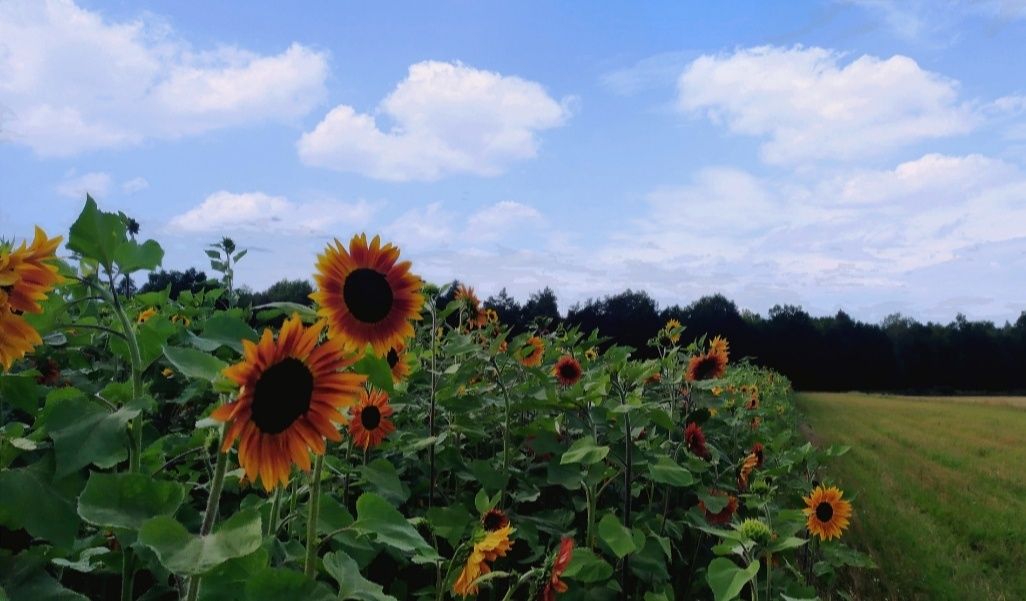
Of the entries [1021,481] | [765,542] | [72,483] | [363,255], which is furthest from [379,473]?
[1021,481]

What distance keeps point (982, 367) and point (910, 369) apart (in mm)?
4474

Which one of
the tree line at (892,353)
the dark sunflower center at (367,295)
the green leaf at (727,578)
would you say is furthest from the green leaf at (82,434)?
the tree line at (892,353)

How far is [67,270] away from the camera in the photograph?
4.09 ft

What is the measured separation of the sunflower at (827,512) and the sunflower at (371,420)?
6.64 ft

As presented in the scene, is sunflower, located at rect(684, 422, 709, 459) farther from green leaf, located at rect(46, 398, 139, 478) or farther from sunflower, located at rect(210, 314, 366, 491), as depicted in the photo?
green leaf, located at rect(46, 398, 139, 478)

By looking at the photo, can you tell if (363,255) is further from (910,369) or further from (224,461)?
(910,369)

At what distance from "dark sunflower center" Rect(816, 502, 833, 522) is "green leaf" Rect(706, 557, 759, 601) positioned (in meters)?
1.68

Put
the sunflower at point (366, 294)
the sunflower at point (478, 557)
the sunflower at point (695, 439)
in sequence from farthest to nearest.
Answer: the sunflower at point (695, 439), the sunflower at point (478, 557), the sunflower at point (366, 294)

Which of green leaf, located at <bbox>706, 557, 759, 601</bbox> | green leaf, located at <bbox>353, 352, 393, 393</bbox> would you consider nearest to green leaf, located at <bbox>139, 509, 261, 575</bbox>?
green leaf, located at <bbox>353, 352, 393, 393</bbox>

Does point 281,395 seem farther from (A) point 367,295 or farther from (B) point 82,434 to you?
(A) point 367,295

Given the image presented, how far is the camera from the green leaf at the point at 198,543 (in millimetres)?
848

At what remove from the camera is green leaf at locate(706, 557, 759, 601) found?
1.78m

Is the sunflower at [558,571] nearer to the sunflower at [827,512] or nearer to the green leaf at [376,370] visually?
the green leaf at [376,370]

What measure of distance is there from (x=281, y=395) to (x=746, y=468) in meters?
2.51
